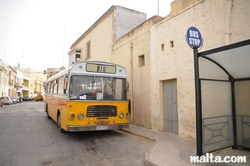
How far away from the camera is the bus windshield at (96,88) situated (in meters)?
7.38

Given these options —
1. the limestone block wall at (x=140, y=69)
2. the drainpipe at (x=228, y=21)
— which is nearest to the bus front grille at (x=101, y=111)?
the limestone block wall at (x=140, y=69)

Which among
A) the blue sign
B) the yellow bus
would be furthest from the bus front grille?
the blue sign

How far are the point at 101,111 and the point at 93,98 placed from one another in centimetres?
62

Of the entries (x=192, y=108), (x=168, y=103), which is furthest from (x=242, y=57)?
(x=168, y=103)

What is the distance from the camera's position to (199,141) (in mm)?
4508

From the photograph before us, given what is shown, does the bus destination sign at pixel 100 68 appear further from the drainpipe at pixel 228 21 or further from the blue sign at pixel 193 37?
the drainpipe at pixel 228 21

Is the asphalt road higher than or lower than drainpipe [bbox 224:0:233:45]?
lower

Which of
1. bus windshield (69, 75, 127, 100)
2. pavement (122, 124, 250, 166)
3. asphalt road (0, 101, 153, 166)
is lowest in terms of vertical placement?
asphalt road (0, 101, 153, 166)

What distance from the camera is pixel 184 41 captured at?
25.4ft

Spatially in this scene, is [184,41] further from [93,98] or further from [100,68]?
[93,98]

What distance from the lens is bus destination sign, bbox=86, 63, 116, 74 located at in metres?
7.84

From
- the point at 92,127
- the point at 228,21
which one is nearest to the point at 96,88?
the point at 92,127

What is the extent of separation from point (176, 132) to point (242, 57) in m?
4.53

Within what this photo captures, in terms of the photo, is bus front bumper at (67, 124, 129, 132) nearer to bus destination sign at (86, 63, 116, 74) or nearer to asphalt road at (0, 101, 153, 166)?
asphalt road at (0, 101, 153, 166)
